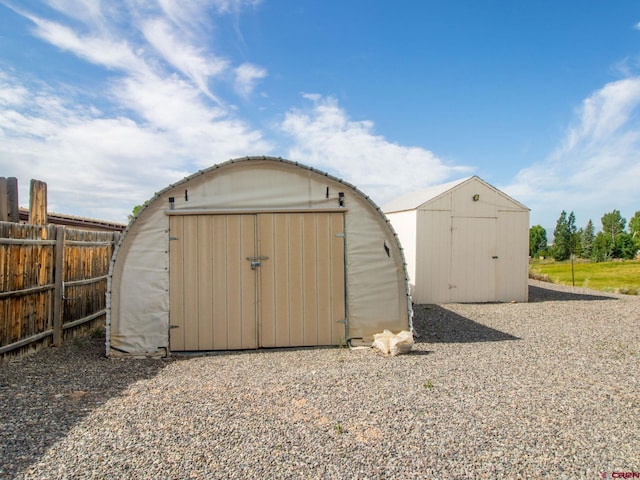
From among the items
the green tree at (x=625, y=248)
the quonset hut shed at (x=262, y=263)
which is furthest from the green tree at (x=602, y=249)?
the quonset hut shed at (x=262, y=263)

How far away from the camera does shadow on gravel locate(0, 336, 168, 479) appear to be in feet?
10.0

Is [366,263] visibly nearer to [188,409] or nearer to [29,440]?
[188,409]

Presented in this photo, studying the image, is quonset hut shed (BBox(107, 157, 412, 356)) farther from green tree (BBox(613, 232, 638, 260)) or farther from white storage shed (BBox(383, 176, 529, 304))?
green tree (BBox(613, 232, 638, 260))

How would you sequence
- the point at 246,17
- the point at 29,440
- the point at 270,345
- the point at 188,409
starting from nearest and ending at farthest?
the point at 29,440, the point at 188,409, the point at 270,345, the point at 246,17

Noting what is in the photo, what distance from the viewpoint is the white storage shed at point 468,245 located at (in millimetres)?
10633

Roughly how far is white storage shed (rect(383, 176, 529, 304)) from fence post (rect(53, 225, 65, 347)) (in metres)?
7.68

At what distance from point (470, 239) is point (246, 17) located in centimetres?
743

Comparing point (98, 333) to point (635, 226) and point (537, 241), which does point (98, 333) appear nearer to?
point (537, 241)

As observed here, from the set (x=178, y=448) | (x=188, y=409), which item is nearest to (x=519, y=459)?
(x=178, y=448)

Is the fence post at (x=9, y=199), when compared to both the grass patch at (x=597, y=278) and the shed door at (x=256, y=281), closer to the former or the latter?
the shed door at (x=256, y=281)

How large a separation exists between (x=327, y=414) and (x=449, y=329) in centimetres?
453

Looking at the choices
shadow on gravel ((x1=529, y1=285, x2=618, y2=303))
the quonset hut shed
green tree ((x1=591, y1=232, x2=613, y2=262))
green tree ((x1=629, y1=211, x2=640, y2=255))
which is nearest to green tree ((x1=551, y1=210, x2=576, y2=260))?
green tree ((x1=591, y1=232, x2=613, y2=262))

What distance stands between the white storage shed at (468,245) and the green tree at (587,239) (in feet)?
125

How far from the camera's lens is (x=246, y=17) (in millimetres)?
6715
